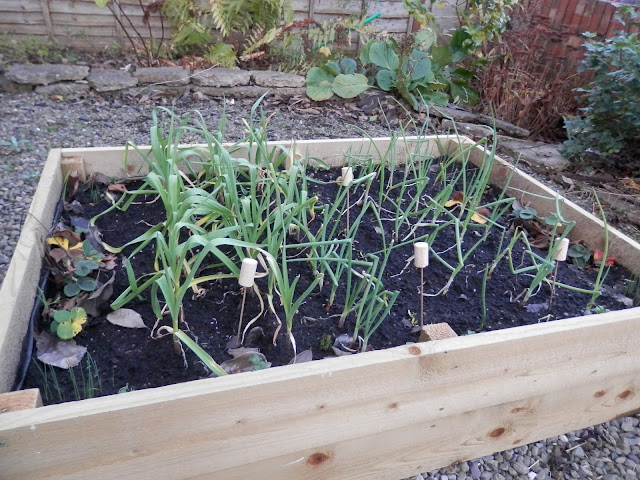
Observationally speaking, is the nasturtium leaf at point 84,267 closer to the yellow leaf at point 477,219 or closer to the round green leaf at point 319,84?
the yellow leaf at point 477,219

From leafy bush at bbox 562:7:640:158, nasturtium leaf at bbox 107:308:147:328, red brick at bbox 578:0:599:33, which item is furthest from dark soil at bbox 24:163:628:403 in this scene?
red brick at bbox 578:0:599:33

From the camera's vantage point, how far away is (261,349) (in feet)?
3.97

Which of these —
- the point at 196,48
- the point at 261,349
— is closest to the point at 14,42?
the point at 196,48

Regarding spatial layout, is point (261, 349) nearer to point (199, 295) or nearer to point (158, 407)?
point (199, 295)

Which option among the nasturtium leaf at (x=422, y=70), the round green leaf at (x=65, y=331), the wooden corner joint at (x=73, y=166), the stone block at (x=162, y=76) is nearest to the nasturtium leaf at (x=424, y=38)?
the nasturtium leaf at (x=422, y=70)

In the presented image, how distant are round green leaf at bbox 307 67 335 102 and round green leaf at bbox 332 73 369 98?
0.06m

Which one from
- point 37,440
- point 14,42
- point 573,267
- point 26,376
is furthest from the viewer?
point 14,42

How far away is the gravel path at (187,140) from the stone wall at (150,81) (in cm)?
11

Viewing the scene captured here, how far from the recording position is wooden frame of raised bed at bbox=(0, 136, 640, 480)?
34.0 inches

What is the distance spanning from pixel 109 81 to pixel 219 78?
33.0 inches

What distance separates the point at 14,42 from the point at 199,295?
4.26 m

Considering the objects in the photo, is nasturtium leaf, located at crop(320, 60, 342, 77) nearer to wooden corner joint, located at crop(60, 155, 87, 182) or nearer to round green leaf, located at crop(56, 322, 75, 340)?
wooden corner joint, located at crop(60, 155, 87, 182)

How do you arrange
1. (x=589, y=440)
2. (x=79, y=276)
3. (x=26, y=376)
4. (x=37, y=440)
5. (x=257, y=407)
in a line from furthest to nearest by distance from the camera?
(x=589, y=440), (x=79, y=276), (x=26, y=376), (x=257, y=407), (x=37, y=440)

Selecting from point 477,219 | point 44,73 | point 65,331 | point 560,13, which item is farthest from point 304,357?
point 560,13
